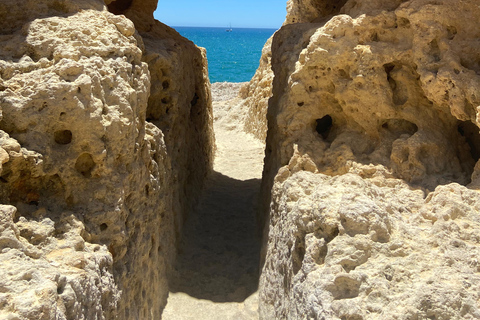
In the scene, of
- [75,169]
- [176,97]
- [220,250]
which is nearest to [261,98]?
[176,97]

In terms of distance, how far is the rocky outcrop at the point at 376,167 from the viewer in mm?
3092

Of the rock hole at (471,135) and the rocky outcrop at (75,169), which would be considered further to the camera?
the rock hole at (471,135)

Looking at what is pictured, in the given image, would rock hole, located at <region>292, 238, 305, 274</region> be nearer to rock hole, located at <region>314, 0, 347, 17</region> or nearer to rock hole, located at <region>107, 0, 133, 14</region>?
rock hole, located at <region>107, 0, 133, 14</region>

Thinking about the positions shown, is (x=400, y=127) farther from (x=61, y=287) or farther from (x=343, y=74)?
(x=61, y=287)

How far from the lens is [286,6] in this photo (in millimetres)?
12500

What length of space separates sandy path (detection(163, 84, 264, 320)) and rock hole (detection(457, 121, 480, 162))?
2.96 metres

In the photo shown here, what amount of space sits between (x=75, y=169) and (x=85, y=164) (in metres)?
0.13

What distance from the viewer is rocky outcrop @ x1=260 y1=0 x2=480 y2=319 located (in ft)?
10.1

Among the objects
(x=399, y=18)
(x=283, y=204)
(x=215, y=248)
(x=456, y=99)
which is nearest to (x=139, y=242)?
(x=283, y=204)

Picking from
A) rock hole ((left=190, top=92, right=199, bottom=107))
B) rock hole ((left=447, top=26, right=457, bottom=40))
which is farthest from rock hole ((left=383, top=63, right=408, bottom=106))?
rock hole ((left=190, top=92, right=199, bottom=107))

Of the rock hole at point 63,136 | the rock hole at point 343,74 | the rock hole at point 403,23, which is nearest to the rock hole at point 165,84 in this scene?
the rock hole at point 343,74

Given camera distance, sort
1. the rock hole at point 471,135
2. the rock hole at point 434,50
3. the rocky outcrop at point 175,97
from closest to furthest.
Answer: the rock hole at point 434,50 → the rock hole at point 471,135 → the rocky outcrop at point 175,97

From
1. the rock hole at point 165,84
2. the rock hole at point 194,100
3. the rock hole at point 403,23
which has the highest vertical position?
the rock hole at point 403,23

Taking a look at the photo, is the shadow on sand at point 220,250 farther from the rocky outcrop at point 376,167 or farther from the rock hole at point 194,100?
the rock hole at point 194,100
